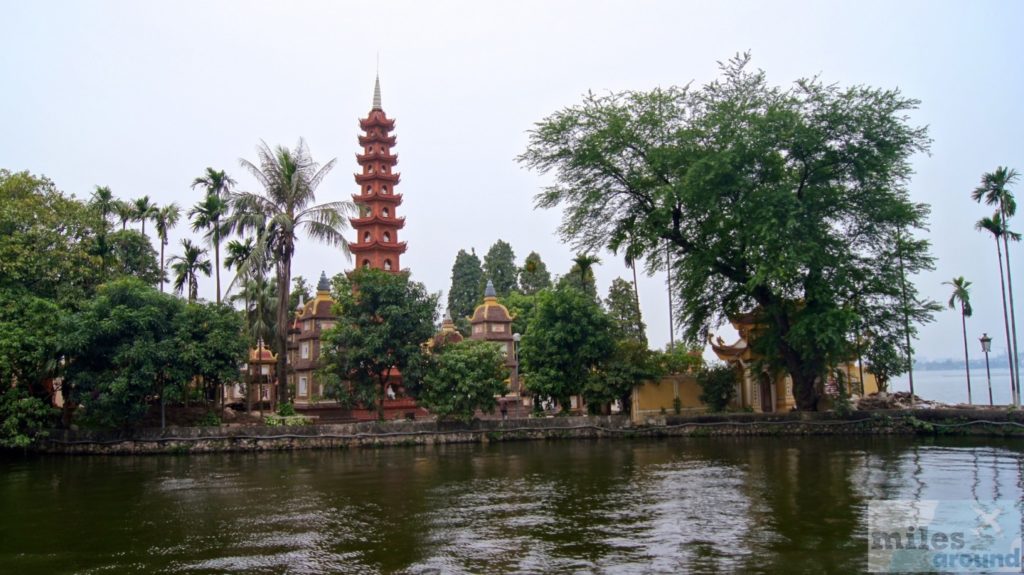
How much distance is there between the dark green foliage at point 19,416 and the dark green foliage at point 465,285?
4196 centimetres

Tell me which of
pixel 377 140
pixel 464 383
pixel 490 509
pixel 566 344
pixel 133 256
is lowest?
pixel 490 509

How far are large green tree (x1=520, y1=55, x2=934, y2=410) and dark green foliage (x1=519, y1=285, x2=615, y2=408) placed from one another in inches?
149

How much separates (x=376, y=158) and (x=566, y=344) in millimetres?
21238

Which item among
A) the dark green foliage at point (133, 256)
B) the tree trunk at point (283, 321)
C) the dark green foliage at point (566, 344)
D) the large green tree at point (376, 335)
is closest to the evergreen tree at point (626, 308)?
the dark green foliage at point (566, 344)

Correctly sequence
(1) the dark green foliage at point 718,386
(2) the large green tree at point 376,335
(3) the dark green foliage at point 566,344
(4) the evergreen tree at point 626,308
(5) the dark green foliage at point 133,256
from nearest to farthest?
(2) the large green tree at point 376,335 → (3) the dark green foliage at point 566,344 → (1) the dark green foliage at point 718,386 → (5) the dark green foliage at point 133,256 → (4) the evergreen tree at point 626,308

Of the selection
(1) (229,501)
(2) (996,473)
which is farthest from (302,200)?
(2) (996,473)

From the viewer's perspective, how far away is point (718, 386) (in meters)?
35.6

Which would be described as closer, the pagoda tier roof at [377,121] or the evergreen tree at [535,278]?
the pagoda tier roof at [377,121]

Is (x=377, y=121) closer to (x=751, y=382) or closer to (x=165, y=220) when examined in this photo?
(x=165, y=220)

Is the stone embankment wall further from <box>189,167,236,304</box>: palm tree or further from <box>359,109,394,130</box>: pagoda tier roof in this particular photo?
<box>359,109,394,130</box>: pagoda tier roof

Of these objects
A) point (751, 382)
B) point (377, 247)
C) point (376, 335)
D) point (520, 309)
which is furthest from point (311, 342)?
point (751, 382)

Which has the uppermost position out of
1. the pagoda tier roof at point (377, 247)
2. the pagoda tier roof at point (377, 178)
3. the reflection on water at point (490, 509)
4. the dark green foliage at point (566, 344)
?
the pagoda tier roof at point (377, 178)

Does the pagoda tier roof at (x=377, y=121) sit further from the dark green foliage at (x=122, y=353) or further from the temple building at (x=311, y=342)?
A: the dark green foliage at (x=122, y=353)

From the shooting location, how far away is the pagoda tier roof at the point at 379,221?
4731 cm
